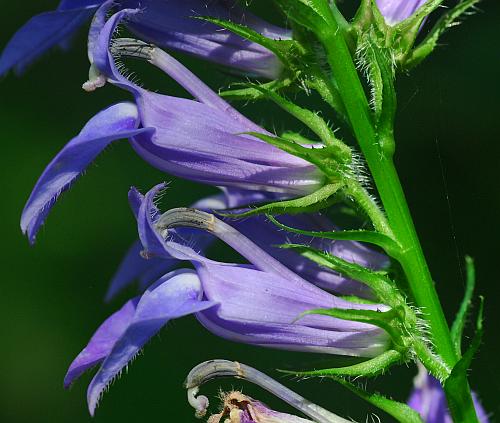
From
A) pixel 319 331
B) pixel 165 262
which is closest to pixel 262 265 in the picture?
pixel 319 331

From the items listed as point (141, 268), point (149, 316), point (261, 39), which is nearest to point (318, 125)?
point (261, 39)

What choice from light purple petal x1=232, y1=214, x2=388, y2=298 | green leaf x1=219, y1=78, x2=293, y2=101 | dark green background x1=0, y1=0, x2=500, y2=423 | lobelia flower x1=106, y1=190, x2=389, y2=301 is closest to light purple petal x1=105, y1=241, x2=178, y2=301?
lobelia flower x1=106, y1=190, x2=389, y2=301

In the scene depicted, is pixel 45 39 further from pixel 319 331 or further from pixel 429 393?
pixel 429 393

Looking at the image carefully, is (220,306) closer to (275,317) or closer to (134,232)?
(275,317)

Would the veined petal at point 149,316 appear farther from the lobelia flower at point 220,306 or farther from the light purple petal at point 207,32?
the light purple petal at point 207,32

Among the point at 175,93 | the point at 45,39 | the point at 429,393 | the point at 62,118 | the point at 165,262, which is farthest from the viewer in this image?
the point at 62,118

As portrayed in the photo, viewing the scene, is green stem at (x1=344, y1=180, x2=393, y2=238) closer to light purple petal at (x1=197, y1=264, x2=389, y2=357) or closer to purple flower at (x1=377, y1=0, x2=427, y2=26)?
light purple petal at (x1=197, y1=264, x2=389, y2=357)
